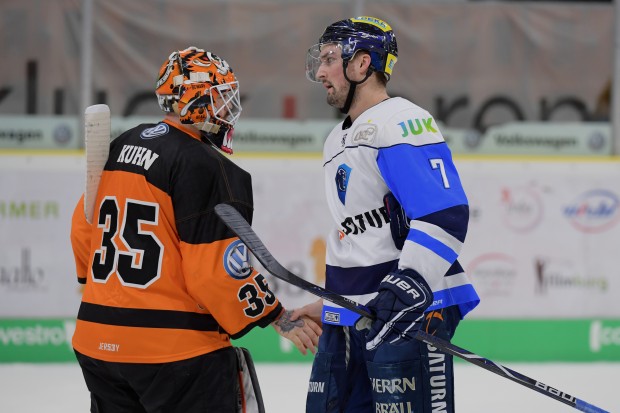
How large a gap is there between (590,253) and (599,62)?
160 cm

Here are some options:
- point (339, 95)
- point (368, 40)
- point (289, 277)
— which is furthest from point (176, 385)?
point (368, 40)

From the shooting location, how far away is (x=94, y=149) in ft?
9.10

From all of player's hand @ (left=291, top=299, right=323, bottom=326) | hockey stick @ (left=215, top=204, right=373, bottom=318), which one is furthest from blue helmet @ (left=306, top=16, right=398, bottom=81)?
player's hand @ (left=291, top=299, right=323, bottom=326)

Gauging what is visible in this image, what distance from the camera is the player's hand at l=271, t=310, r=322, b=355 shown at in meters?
2.83

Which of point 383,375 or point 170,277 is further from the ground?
point 170,277

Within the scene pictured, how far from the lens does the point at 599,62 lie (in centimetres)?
696

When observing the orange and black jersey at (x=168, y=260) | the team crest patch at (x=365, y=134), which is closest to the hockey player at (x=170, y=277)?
the orange and black jersey at (x=168, y=260)

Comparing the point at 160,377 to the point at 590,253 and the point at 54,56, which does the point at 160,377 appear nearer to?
the point at 590,253

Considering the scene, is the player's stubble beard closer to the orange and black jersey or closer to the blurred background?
the orange and black jersey

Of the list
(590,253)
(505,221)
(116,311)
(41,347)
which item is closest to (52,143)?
(41,347)

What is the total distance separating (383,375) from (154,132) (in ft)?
2.75

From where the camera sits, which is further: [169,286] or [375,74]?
[375,74]

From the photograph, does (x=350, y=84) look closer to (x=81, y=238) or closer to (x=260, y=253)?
(x=260, y=253)

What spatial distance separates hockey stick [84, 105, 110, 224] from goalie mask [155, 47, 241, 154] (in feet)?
0.52
